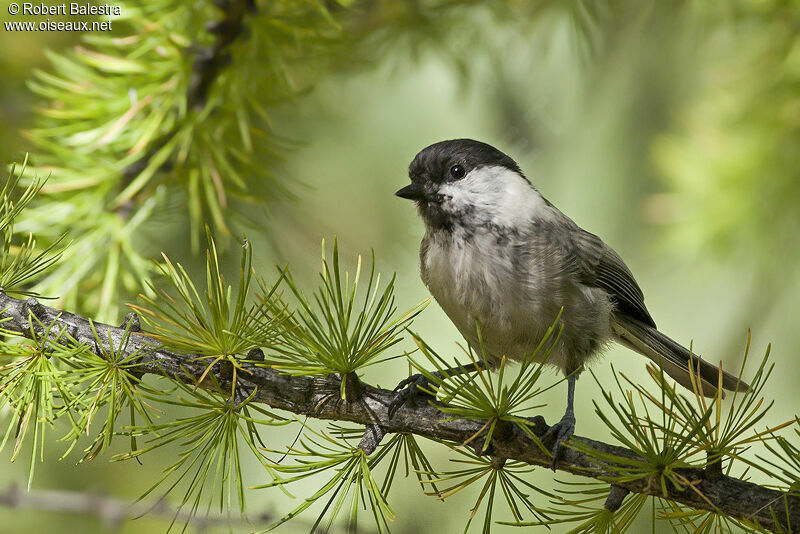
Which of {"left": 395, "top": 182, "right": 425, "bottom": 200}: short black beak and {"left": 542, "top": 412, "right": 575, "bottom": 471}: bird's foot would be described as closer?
{"left": 542, "top": 412, "right": 575, "bottom": 471}: bird's foot

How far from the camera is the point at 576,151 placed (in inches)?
81.7

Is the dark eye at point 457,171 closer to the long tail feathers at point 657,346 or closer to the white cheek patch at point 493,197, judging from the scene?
the white cheek patch at point 493,197

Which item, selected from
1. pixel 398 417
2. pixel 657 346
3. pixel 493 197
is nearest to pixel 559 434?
pixel 398 417

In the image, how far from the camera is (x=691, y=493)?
847 millimetres

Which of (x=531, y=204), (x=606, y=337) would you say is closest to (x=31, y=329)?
(x=531, y=204)

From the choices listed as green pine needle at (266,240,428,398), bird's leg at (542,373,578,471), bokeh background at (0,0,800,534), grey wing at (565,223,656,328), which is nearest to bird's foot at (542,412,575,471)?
bird's leg at (542,373,578,471)

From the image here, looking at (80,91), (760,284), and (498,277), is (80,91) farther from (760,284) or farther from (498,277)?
(760,284)

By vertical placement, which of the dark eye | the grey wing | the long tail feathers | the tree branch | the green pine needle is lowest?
the tree branch

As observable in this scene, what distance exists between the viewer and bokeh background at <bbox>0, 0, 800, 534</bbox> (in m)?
1.54

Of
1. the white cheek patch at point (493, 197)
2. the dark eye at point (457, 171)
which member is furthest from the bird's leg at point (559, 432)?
the dark eye at point (457, 171)

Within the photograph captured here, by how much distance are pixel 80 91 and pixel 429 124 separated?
3.48ft

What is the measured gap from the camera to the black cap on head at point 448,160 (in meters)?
1.36

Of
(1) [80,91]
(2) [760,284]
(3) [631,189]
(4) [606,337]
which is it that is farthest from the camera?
(3) [631,189]

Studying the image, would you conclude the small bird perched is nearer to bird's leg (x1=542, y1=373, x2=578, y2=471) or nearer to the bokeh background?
bird's leg (x1=542, y1=373, x2=578, y2=471)
